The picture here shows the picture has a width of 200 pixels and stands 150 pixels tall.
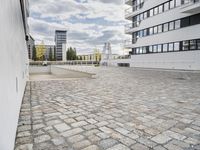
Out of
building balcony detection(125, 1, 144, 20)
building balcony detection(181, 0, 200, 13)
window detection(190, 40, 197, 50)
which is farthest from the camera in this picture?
building balcony detection(125, 1, 144, 20)

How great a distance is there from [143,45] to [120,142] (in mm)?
22699

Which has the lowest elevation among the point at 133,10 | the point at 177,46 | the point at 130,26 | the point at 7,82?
the point at 7,82

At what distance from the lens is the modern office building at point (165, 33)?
16.3 meters

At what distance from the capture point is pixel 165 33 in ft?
65.3

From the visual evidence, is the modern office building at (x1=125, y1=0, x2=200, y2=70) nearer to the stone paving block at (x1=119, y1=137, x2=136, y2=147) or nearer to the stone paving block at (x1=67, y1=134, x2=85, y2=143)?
the stone paving block at (x1=119, y1=137, x2=136, y2=147)

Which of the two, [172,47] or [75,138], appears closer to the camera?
[75,138]

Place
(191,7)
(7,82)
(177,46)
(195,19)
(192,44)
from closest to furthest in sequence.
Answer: (7,82)
(191,7)
(195,19)
(192,44)
(177,46)

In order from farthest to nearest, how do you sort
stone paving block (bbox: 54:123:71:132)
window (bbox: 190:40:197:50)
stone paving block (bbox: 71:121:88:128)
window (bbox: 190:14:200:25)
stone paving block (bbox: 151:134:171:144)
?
window (bbox: 190:40:197:50) → window (bbox: 190:14:200:25) → stone paving block (bbox: 71:121:88:128) → stone paving block (bbox: 54:123:71:132) → stone paving block (bbox: 151:134:171:144)

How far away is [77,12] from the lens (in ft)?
94.0

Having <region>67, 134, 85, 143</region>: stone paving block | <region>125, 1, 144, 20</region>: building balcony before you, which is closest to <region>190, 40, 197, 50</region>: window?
<region>125, 1, 144, 20</region>: building balcony

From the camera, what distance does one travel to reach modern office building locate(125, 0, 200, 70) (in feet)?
53.6

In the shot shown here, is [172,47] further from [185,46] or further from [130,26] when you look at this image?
[130,26]

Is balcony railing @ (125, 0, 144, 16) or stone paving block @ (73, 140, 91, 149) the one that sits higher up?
balcony railing @ (125, 0, 144, 16)

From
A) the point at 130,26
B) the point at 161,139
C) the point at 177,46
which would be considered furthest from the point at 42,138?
the point at 130,26
